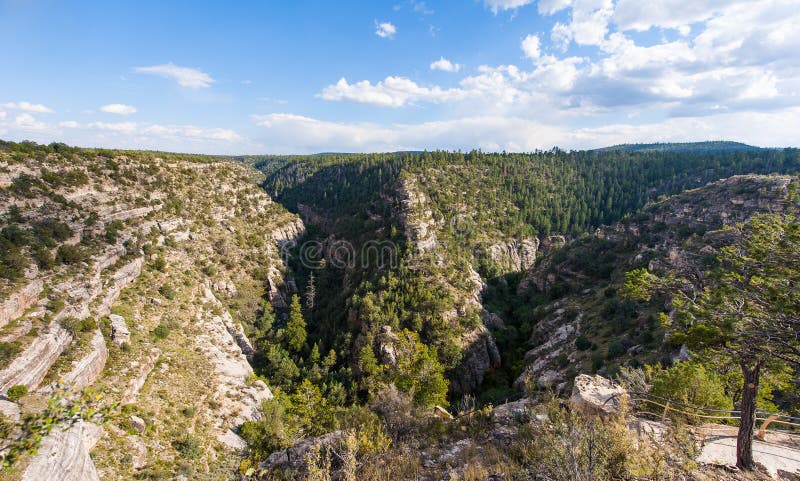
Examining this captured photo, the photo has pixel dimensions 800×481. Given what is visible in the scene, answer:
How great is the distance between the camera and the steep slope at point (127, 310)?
2278cm

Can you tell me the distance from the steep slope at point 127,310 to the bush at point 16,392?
1.04 feet

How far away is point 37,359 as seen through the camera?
22453 mm

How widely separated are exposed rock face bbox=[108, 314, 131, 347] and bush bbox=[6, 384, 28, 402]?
28.1ft

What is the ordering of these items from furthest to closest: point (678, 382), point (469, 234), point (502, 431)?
point (469, 234) < point (678, 382) < point (502, 431)

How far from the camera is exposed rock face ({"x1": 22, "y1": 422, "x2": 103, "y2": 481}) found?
13125 mm

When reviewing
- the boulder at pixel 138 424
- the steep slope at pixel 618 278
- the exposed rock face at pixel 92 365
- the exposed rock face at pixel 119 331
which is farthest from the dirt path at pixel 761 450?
the exposed rock face at pixel 119 331

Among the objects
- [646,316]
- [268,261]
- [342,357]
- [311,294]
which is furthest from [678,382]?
[268,261]

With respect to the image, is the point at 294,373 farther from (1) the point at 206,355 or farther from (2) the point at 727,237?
(2) the point at 727,237

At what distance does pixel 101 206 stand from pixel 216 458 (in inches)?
1554

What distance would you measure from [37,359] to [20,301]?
7.09 meters

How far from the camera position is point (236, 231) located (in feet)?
216

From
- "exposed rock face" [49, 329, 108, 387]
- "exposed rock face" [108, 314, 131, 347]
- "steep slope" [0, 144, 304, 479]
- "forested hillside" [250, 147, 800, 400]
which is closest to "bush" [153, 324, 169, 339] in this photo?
"steep slope" [0, 144, 304, 479]

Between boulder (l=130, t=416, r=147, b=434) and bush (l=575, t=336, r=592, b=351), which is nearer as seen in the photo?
boulder (l=130, t=416, r=147, b=434)

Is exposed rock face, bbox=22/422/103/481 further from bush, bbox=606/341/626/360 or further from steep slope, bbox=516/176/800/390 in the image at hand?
bush, bbox=606/341/626/360
